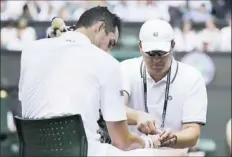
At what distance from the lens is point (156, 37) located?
4.81 meters

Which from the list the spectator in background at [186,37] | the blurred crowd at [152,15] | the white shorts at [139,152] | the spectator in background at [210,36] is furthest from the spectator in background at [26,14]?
the white shorts at [139,152]

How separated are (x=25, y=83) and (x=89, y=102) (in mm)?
464

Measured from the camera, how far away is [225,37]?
1142 centimetres

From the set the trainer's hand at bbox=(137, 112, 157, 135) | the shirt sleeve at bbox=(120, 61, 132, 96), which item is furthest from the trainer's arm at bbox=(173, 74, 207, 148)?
the shirt sleeve at bbox=(120, 61, 132, 96)

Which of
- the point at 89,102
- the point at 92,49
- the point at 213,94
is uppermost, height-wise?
the point at 92,49

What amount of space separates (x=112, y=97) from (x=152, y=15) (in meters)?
8.98

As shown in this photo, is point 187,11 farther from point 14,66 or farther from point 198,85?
point 198,85

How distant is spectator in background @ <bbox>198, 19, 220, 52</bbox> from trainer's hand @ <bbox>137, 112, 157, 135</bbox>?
6.98 metres

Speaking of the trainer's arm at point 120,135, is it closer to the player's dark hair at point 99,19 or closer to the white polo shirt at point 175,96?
the player's dark hair at point 99,19

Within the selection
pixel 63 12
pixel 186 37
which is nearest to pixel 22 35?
pixel 63 12

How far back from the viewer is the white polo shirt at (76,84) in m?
3.98

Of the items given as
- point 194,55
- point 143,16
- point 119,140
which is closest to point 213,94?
point 194,55

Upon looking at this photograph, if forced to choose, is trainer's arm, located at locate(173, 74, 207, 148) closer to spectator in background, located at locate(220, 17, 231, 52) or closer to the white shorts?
the white shorts

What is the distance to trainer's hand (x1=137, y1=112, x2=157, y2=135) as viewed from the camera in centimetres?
457
